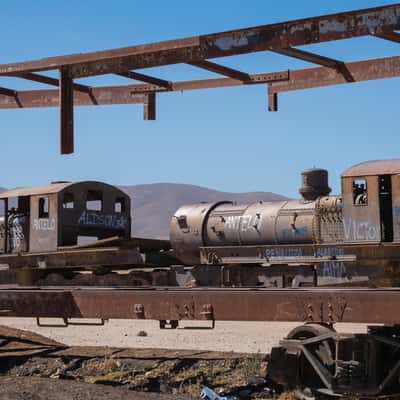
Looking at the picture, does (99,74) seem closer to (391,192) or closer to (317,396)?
(317,396)

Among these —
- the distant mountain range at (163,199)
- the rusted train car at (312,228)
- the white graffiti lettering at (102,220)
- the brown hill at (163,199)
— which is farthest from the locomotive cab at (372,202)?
the distant mountain range at (163,199)

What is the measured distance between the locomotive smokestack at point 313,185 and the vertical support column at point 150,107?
24.2ft

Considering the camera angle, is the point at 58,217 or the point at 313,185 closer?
the point at 58,217

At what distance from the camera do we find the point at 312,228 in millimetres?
16156

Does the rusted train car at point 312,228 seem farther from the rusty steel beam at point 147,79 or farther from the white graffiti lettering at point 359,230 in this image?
the rusty steel beam at point 147,79

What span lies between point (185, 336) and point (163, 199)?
152 meters

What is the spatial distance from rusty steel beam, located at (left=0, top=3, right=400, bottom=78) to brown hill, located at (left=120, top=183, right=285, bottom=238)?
122m

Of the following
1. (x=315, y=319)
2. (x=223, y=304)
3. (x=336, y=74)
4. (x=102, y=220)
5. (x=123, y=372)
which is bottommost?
(x=123, y=372)

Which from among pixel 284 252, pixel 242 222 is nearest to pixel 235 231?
pixel 242 222

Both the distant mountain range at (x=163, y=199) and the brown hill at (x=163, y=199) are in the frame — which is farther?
the distant mountain range at (x=163, y=199)

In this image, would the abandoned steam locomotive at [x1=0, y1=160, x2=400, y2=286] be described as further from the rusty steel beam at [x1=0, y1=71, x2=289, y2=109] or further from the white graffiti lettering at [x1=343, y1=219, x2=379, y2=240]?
the rusty steel beam at [x1=0, y1=71, x2=289, y2=109]

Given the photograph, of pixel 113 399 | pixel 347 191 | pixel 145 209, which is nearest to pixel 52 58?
pixel 113 399

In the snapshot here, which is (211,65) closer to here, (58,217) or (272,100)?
(272,100)

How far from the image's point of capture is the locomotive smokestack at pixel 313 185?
1714cm
